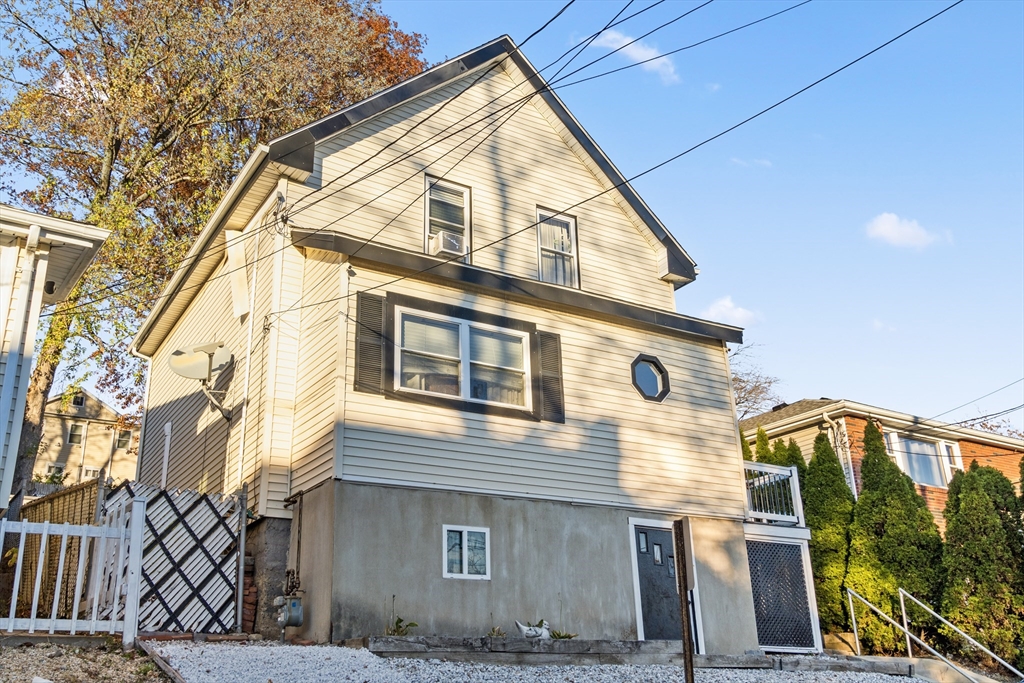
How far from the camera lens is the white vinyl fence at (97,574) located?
8.78m

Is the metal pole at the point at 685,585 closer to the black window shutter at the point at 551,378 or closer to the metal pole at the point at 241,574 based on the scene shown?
the black window shutter at the point at 551,378

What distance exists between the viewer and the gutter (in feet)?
45.8

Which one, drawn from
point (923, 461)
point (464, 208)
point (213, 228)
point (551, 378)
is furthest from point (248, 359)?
point (923, 461)

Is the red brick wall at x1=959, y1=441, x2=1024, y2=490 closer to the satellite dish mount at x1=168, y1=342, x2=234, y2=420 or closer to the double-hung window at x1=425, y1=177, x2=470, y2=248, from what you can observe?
the double-hung window at x1=425, y1=177, x2=470, y2=248

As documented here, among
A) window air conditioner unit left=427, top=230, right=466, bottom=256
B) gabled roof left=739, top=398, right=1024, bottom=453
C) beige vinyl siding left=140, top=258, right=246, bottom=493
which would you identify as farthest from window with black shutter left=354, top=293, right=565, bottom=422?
gabled roof left=739, top=398, right=1024, bottom=453

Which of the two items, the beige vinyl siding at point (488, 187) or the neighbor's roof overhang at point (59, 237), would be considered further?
the beige vinyl siding at point (488, 187)

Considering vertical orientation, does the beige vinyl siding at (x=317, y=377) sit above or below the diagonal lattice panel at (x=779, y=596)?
above

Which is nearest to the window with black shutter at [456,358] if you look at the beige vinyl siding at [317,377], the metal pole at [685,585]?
the beige vinyl siding at [317,377]

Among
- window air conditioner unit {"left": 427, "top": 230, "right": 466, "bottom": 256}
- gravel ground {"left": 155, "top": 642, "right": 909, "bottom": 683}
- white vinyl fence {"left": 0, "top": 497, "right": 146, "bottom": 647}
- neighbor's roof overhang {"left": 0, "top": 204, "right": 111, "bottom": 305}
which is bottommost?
gravel ground {"left": 155, "top": 642, "right": 909, "bottom": 683}

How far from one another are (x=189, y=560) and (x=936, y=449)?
1926 cm

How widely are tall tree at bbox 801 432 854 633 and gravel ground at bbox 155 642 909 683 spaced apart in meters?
6.93

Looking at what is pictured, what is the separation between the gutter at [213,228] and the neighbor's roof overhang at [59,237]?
329 centimetres

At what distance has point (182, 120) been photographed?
23719 mm

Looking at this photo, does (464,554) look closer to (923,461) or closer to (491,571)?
(491,571)
